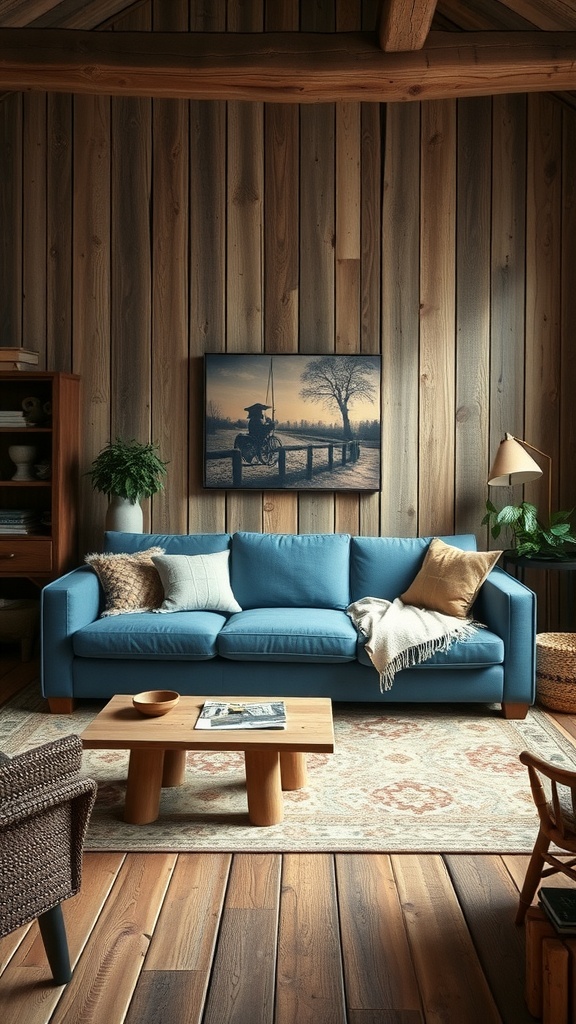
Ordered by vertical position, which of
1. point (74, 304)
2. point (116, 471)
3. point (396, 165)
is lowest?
point (116, 471)

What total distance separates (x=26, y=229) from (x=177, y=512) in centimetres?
189

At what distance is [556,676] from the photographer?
14.1 feet

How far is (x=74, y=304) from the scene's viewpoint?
514cm

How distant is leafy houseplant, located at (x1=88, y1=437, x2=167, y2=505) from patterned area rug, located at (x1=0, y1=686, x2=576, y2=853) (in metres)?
1.28

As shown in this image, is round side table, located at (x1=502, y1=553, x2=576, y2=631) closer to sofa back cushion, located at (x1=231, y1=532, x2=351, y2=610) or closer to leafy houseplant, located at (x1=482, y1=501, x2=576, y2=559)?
leafy houseplant, located at (x1=482, y1=501, x2=576, y2=559)

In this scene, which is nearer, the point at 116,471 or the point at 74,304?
the point at 116,471

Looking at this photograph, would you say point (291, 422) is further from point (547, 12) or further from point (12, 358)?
point (547, 12)

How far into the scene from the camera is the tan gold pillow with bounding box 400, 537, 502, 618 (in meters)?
4.34

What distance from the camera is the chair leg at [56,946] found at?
6.69 ft

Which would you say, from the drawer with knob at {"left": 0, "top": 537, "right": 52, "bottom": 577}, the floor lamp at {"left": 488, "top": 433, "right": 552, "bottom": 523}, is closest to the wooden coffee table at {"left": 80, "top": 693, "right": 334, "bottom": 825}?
the drawer with knob at {"left": 0, "top": 537, "right": 52, "bottom": 577}

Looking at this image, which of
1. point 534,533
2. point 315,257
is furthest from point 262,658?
point 315,257

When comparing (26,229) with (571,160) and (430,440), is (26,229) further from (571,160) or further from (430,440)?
(571,160)

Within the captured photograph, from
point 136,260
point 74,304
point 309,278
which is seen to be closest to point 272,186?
point 309,278

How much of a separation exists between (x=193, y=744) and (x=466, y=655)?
1.72 m
